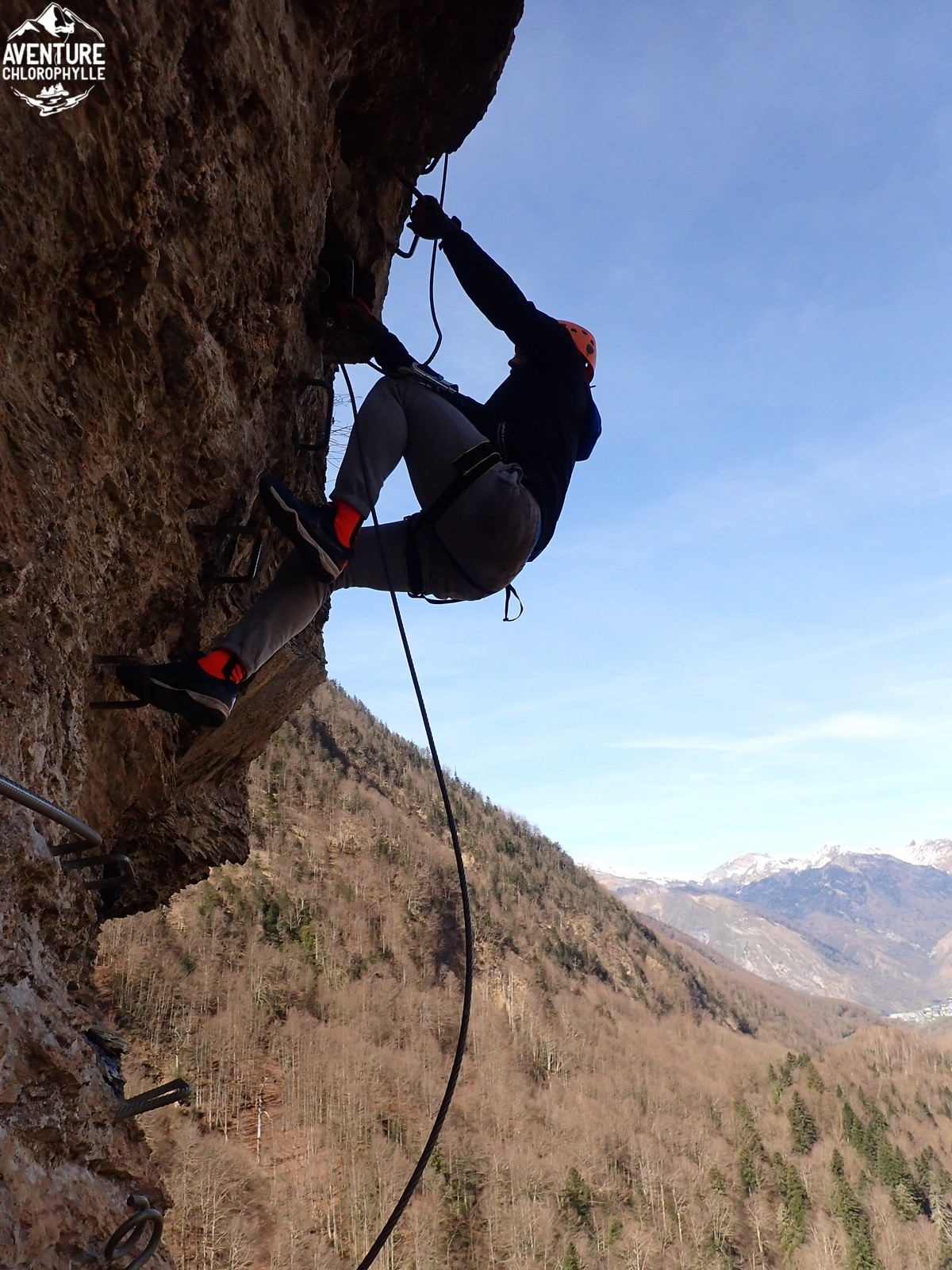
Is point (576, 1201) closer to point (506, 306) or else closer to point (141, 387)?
point (506, 306)

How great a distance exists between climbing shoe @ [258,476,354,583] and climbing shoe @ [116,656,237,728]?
491mm

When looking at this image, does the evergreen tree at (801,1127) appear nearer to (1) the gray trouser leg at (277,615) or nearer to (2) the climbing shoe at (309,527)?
(1) the gray trouser leg at (277,615)

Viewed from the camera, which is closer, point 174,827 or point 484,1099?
point 174,827

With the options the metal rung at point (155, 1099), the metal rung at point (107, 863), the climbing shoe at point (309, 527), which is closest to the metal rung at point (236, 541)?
the climbing shoe at point (309, 527)

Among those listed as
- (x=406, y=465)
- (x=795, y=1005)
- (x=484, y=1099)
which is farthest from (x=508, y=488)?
(x=795, y=1005)

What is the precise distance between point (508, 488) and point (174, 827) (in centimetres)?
285

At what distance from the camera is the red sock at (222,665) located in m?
2.64

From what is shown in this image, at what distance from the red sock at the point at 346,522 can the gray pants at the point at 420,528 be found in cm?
3

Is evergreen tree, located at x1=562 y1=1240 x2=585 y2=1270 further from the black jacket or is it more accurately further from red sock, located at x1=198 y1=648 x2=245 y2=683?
red sock, located at x1=198 y1=648 x2=245 y2=683

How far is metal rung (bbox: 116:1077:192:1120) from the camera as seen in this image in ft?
7.07

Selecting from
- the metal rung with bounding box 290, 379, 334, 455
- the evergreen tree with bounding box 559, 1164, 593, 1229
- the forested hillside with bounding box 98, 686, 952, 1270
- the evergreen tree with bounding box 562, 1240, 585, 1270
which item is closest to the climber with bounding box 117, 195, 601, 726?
the metal rung with bounding box 290, 379, 334, 455

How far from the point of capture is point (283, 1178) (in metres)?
48.3

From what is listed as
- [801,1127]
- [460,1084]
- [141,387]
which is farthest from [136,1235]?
[801,1127]

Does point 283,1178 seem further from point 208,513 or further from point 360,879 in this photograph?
point 208,513
